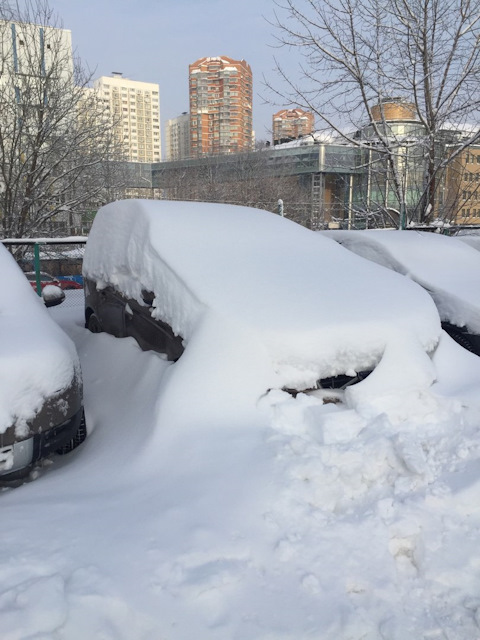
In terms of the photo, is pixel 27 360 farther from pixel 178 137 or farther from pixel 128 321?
pixel 178 137

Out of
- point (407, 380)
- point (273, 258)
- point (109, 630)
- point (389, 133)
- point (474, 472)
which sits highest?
point (389, 133)

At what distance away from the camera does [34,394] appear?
2588 mm

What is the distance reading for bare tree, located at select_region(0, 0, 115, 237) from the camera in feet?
34.7

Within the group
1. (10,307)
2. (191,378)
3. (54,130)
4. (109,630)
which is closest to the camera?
(109,630)

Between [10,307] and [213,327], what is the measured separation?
1.40 metres

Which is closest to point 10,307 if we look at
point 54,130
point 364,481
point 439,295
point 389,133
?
point 364,481

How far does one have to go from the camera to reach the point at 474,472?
245 centimetres

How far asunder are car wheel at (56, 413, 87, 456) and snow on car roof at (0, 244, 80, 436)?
39 cm

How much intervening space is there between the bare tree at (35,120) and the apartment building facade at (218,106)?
44.6m

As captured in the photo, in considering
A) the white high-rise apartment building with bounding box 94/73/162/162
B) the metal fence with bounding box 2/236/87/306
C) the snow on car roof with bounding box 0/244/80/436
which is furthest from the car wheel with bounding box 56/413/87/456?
the white high-rise apartment building with bounding box 94/73/162/162

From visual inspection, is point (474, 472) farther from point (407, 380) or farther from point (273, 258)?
point (273, 258)

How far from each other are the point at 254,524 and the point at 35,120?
1128cm

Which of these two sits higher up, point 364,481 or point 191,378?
point 191,378

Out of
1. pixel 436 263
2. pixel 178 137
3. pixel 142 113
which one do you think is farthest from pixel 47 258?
pixel 178 137
